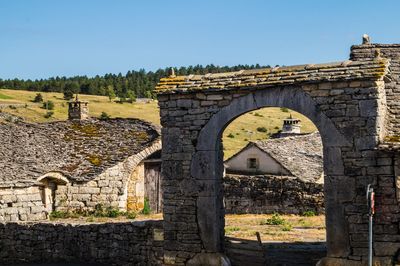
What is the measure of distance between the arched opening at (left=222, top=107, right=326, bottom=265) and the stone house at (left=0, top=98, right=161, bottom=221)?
354cm

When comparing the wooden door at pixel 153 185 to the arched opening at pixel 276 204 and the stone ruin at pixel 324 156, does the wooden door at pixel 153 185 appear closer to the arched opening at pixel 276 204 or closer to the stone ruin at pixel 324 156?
the arched opening at pixel 276 204

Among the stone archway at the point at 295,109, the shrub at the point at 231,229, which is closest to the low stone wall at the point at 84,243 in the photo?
the stone archway at the point at 295,109

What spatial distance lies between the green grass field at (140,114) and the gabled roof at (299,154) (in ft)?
84.0

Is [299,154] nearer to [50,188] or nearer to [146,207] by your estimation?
[146,207]

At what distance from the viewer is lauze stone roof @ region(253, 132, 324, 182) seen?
26.2 metres

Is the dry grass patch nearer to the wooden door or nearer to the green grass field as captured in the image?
the wooden door

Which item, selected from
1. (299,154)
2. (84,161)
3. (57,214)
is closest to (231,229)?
(57,214)

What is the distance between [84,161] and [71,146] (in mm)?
1294

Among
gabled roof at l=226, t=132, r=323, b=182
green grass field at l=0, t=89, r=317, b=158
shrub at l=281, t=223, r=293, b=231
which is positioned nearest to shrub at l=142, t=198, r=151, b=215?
gabled roof at l=226, t=132, r=323, b=182

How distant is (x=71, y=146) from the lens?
2481 centimetres

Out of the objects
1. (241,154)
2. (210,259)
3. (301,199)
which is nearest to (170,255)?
(210,259)

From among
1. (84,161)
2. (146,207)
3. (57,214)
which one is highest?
(84,161)

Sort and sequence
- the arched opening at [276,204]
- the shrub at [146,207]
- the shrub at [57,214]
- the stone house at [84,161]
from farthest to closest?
the shrub at [146,207]
the stone house at [84,161]
the shrub at [57,214]
the arched opening at [276,204]

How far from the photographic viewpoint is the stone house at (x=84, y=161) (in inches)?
874
